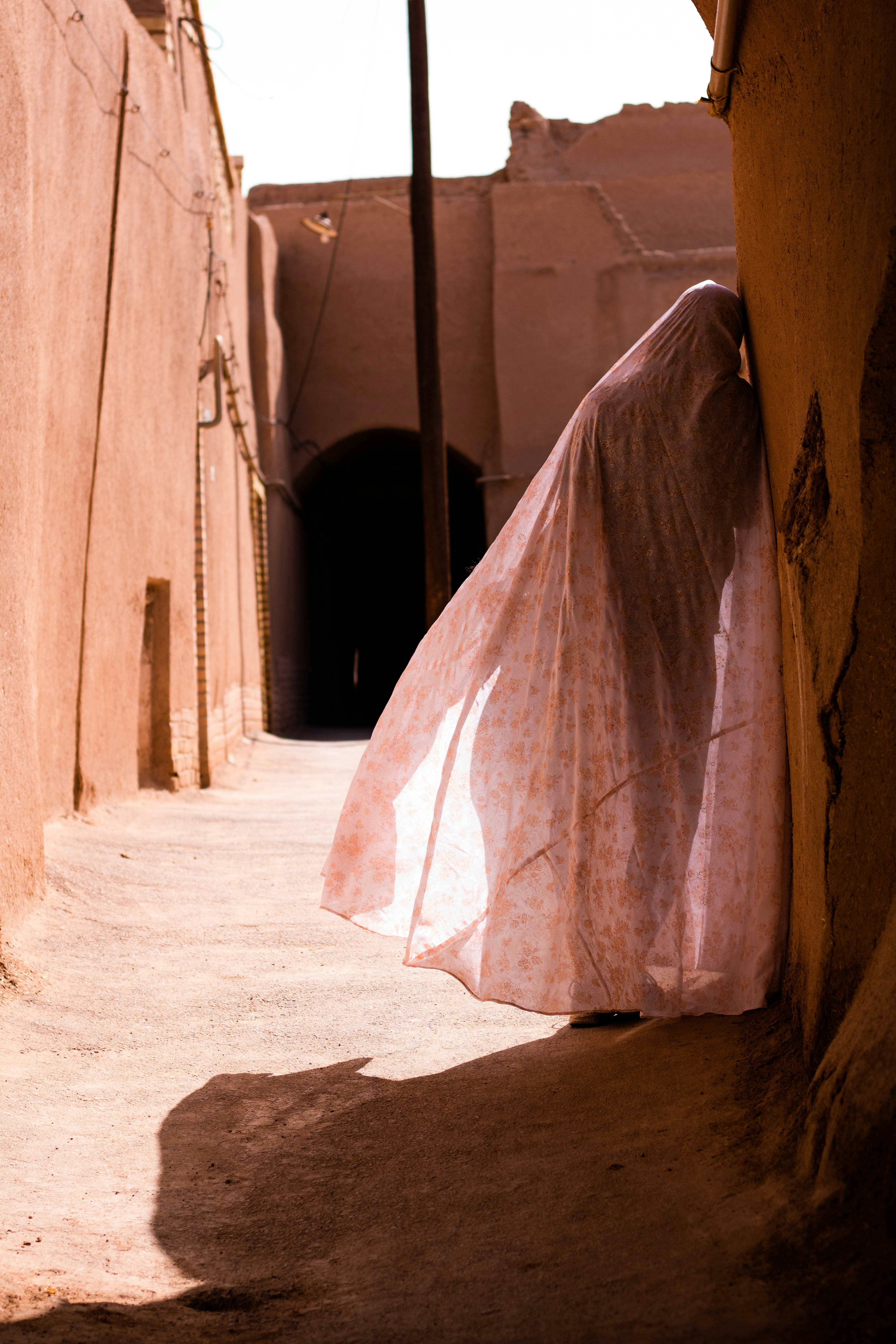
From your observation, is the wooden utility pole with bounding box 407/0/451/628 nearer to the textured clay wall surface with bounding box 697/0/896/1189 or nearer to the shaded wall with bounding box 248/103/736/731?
the shaded wall with bounding box 248/103/736/731

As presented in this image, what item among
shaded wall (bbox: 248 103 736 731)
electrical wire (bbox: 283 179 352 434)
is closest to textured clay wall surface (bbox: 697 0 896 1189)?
shaded wall (bbox: 248 103 736 731)

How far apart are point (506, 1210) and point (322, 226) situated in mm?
13122

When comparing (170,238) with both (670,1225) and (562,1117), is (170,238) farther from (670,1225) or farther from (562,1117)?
(670,1225)

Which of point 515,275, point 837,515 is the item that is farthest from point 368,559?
point 837,515

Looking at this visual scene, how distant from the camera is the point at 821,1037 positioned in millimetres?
2166

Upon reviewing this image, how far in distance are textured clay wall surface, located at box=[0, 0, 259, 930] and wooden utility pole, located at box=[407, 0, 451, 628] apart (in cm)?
183

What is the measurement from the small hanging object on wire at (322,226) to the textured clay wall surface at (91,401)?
164 inches

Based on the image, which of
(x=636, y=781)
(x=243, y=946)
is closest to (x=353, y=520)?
(x=243, y=946)

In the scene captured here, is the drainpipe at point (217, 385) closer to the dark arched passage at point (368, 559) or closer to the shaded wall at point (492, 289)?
the shaded wall at point (492, 289)

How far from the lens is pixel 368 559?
79.4ft

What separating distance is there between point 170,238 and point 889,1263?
8.01m

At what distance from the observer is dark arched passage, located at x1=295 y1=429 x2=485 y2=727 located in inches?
712

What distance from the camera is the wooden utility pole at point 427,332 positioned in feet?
31.2

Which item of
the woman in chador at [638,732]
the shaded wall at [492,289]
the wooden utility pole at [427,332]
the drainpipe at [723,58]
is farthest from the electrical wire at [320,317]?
the woman in chador at [638,732]
